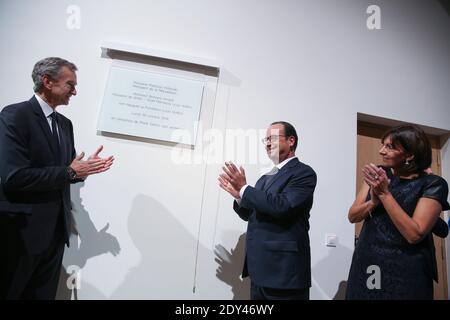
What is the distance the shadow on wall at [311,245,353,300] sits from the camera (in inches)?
77.9

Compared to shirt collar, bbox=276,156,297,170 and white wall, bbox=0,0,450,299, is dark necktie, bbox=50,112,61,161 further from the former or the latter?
shirt collar, bbox=276,156,297,170

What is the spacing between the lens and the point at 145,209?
6.00 ft

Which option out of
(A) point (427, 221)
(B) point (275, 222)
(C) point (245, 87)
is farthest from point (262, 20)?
(A) point (427, 221)

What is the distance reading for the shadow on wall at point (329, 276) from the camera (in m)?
1.98

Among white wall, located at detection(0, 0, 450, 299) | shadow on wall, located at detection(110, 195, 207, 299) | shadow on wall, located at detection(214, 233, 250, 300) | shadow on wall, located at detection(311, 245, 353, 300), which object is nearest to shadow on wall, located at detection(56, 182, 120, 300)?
white wall, located at detection(0, 0, 450, 299)

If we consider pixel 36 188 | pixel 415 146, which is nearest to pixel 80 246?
pixel 36 188

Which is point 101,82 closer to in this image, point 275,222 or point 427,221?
point 275,222

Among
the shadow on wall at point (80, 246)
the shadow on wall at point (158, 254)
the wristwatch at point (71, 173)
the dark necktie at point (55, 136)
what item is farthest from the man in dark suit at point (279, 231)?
the shadow on wall at point (80, 246)

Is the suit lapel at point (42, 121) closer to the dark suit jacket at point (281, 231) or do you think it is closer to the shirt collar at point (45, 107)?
the shirt collar at point (45, 107)

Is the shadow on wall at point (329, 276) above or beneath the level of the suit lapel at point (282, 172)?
beneath

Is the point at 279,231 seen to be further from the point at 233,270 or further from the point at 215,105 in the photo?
the point at 215,105

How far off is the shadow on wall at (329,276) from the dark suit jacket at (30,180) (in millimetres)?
1585

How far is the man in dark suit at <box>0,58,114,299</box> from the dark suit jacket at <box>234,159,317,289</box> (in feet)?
2.52

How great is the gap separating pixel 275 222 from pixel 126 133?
1.11 m
